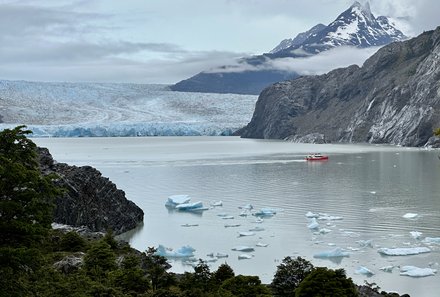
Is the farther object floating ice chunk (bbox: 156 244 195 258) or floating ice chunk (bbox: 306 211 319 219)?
floating ice chunk (bbox: 306 211 319 219)

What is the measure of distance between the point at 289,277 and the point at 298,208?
22226 millimetres

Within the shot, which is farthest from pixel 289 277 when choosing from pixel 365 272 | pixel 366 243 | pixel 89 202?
pixel 89 202

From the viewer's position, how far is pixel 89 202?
31578 mm

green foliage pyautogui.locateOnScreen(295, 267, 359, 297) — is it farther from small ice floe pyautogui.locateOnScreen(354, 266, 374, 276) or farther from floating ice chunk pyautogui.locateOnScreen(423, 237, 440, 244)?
floating ice chunk pyautogui.locateOnScreen(423, 237, 440, 244)

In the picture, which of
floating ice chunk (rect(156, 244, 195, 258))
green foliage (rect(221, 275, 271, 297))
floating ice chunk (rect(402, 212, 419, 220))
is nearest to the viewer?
green foliage (rect(221, 275, 271, 297))

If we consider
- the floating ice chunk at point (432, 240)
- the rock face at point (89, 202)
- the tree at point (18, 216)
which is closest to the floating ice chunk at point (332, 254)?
the floating ice chunk at point (432, 240)

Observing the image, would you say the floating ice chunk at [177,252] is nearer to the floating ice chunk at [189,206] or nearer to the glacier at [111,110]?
the floating ice chunk at [189,206]

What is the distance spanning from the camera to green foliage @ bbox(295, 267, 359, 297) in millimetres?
13695

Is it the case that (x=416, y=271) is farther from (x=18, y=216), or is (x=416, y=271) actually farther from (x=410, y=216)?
(x=18, y=216)

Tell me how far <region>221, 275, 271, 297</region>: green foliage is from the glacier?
99.7 metres

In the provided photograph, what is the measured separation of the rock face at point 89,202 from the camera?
30.3 m

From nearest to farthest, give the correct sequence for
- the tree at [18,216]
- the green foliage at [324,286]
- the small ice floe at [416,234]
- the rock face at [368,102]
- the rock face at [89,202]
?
the tree at [18,216] → the green foliage at [324,286] → the small ice floe at [416,234] → the rock face at [89,202] → the rock face at [368,102]

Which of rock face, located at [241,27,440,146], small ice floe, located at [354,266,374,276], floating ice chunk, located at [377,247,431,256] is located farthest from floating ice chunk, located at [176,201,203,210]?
rock face, located at [241,27,440,146]

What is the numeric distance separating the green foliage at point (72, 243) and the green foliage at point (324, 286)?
8.88 metres
